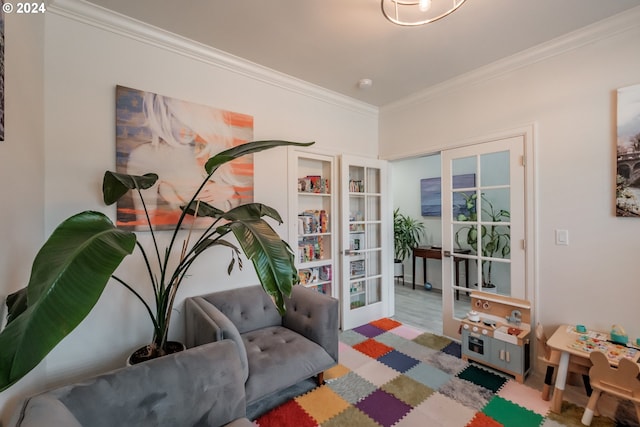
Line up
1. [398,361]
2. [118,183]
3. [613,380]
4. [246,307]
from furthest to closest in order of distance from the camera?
[398,361] < [246,307] < [118,183] < [613,380]

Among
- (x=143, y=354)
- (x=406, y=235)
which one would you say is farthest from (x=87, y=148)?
(x=406, y=235)

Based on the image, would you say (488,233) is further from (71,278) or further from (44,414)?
(44,414)

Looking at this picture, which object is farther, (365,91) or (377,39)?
(365,91)

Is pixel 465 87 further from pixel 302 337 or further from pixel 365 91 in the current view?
pixel 302 337

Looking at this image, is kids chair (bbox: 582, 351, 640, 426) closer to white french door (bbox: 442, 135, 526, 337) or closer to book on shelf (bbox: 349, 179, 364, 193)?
white french door (bbox: 442, 135, 526, 337)

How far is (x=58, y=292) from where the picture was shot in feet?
2.27

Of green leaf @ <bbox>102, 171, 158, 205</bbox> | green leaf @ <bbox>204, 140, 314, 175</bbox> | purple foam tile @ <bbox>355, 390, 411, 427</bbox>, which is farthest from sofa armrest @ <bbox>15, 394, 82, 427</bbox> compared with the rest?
purple foam tile @ <bbox>355, 390, 411, 427</bbox>

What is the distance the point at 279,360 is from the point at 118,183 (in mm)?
1548

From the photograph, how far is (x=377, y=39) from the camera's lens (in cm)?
215

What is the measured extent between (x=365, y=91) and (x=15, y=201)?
9.78 ft

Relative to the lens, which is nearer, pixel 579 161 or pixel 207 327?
pixel 207 327

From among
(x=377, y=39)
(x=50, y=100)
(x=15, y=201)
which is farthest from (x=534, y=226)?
(x=50, y=100)

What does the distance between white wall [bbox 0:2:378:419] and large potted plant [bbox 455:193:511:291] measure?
8.01 ft

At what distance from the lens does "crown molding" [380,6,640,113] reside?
1909 millimetres
